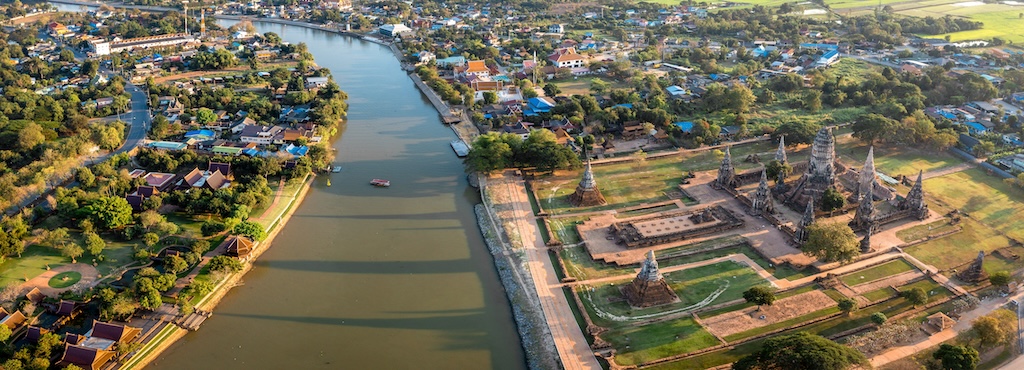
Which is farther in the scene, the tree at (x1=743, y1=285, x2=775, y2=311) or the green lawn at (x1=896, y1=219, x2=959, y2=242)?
the green lawn at (x1=896, y1=219, x2=959, y2=242)

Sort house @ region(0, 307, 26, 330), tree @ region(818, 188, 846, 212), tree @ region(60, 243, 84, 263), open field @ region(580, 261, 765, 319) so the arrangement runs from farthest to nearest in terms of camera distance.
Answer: tree @ region(818, 188, 846, 212) → tree @ region(60, 243, 84, 263) → open field @ region(580, 261, 765, 319) → house @ region(0, 307, 26, 330)

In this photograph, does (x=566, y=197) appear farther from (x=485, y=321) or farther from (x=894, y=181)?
(x=894, y=181)

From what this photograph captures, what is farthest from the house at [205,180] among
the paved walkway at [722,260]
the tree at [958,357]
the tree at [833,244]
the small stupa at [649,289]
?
the tree at [958,357]

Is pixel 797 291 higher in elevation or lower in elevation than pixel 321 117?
lower

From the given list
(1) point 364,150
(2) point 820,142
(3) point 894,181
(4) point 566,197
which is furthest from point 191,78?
(3) point 894,181

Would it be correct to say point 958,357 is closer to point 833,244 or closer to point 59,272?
point 833,244

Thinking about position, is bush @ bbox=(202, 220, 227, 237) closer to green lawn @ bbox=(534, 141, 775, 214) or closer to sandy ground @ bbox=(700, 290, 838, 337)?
green lawn @ bbox=(534, 141, 775, 214)

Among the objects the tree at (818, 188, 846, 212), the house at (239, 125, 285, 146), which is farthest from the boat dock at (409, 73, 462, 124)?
the tree at (818, 188, 846, 212)
